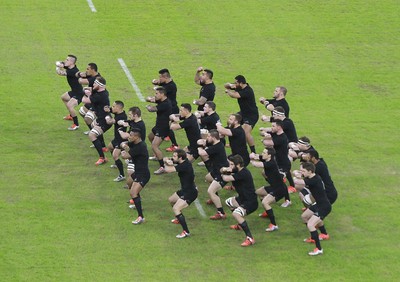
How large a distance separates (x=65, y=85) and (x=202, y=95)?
24.4 feet

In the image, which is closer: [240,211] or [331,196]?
[240,211]

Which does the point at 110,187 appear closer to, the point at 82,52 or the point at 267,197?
the point at 267,197

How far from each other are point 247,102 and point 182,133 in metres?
3.15

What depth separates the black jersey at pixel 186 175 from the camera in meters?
24.5

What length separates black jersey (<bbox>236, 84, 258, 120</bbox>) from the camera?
29594 mm

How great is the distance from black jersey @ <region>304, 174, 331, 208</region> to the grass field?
1.19 metres

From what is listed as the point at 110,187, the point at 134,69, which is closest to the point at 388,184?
the point at 110,187

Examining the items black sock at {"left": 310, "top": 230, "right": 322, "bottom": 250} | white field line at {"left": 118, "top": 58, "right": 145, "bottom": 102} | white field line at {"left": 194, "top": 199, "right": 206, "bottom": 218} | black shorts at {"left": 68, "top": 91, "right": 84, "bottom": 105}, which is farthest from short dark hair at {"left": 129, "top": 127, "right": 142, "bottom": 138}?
white field line at {"left": 118, "top": 58, "right": 145, "bottom": 102}

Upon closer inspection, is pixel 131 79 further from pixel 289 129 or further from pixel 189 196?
pixel 189 196

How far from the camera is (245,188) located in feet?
80.5

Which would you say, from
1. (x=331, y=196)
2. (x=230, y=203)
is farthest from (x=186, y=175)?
(x=331, y=196)

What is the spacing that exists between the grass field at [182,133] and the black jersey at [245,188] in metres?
0.96

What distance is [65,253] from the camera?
23562mm

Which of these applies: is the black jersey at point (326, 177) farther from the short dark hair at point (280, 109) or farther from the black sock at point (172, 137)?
the black sock at point (172, 137)
